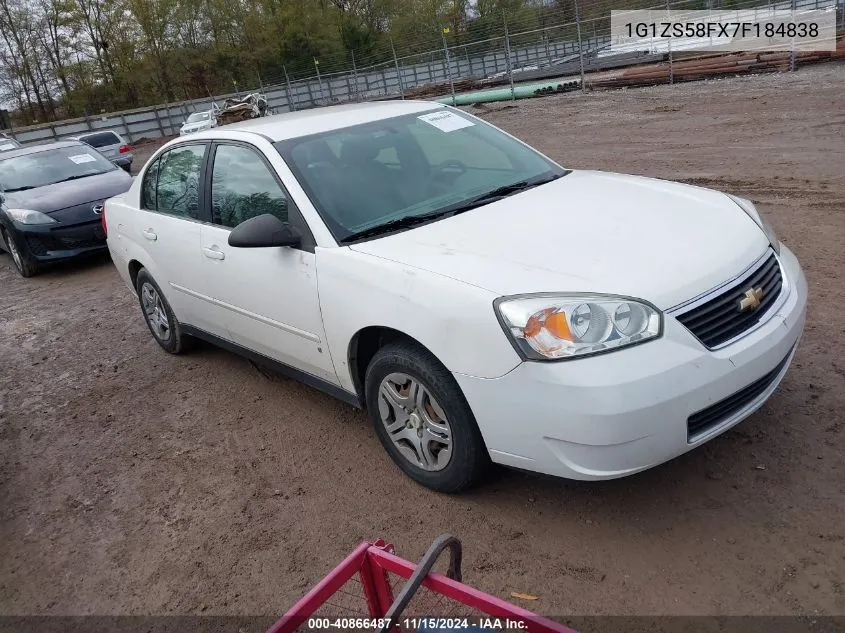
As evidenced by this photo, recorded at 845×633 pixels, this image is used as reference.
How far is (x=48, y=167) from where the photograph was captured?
401 inches

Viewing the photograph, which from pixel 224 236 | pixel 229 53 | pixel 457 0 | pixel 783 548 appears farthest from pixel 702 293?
pixel 229 53

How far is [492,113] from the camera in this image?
20.8 meters

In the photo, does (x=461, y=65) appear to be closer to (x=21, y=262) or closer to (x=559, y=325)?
(x=21, y=262)

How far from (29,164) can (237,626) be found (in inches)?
369

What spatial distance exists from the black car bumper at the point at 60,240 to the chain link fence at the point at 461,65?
569 inches

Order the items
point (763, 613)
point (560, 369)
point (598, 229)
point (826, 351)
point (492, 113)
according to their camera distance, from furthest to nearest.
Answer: point (492, 113) → point (826, 351) → point (598, 229) → point (560, 369) → point (763, 613)

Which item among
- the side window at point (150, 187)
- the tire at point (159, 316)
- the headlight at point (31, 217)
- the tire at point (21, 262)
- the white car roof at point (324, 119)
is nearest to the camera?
the white car roof at point (324, 119)

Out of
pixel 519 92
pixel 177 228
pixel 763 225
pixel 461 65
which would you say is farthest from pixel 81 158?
pixel 461 65

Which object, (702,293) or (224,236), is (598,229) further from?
(224,236)

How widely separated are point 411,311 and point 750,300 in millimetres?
1324

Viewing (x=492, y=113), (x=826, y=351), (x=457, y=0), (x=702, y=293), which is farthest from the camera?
(x=457, y=0)

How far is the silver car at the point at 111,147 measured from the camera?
67.6 ft

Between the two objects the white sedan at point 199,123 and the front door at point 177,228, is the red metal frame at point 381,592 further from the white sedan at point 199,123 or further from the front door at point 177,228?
the white sedan at point 199,123

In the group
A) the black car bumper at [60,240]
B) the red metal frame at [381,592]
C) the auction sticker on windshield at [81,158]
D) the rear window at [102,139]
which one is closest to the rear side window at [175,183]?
the red metal frame at [381,592]
